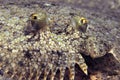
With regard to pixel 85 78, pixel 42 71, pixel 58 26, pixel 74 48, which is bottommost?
pixel 85 78

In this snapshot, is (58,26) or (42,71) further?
(58,26)

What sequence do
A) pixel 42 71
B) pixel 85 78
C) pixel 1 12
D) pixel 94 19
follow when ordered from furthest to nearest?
1. pixel 94 19
2. pixel 1 12
3. pixel 85 78
4. pixel 42 71

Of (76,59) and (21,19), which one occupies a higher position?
(21,19)

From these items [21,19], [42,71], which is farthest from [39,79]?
[21,19]

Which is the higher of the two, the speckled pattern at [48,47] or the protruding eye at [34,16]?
the protruding eye at [34,16]

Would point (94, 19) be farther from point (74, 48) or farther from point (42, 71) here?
point (42, 71)

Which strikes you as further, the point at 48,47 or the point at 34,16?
the point at 34,16

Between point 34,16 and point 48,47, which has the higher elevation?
point 34,16

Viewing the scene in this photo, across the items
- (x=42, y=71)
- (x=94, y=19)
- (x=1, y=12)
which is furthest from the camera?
(x=94, y=19)
